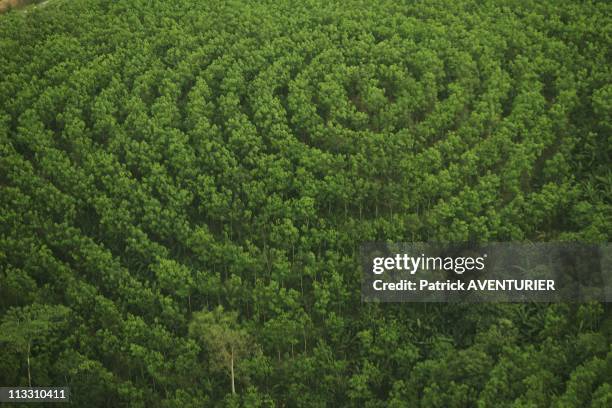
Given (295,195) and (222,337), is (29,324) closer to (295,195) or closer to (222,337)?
(222,337)

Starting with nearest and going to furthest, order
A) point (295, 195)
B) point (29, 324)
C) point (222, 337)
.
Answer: point (222, 337) → point (29, 324) → point (295, 195)

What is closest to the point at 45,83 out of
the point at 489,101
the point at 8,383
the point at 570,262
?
the point at 8,383

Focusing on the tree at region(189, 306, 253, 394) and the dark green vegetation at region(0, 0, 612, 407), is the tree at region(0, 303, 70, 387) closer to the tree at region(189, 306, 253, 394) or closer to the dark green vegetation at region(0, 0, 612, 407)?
the dark green vegetation at region(0, 0, 612, 407)

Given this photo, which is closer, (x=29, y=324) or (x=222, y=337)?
(x=222, y=337)

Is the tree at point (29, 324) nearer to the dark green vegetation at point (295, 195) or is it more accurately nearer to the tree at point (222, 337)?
the dark green vegetation at point (295, 195)

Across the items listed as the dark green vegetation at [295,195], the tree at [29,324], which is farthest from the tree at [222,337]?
the tree at [29,324]

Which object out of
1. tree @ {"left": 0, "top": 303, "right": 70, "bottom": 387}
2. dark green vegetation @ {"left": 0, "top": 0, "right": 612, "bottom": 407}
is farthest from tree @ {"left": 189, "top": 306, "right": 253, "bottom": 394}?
tree @ {"left": 0, "top": 303, "right": 70, "bottom": 387}

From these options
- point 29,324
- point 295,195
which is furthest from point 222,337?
point 29,324

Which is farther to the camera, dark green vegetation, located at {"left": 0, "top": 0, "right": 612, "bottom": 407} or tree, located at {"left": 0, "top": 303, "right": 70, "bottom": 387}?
tree, located at {"left": 0, "top": 303, "right": 70, "bottom": 387}

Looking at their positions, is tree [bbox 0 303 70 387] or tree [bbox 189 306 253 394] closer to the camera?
tree [bbox 189 306 253 394]
